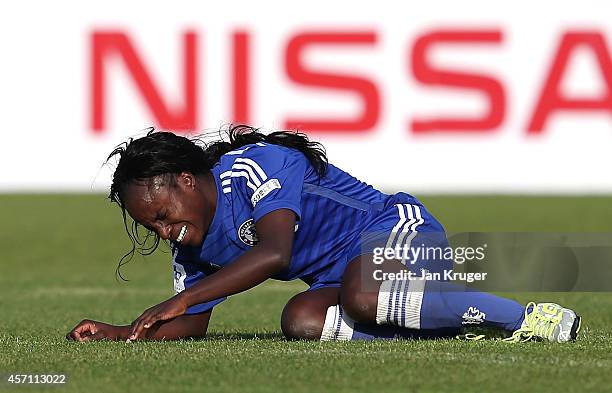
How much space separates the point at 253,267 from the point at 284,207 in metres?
0.31

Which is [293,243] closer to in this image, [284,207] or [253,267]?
[284,207]

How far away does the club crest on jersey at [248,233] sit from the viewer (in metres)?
6.38

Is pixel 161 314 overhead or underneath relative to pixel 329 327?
overhead

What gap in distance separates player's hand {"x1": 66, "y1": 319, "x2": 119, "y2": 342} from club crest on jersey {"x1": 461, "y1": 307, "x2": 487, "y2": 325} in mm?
1615

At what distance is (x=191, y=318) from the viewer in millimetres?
6707

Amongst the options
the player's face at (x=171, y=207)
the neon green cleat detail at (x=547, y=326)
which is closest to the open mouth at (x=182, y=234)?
the player's face at (x=171, y=207)

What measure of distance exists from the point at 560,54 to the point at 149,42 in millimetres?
5006

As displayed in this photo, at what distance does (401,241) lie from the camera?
21.3 feet

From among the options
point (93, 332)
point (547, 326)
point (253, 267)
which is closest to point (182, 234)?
point (253, 267)

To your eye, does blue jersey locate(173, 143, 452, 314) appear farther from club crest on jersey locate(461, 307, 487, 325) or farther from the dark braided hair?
club crest on jersey locate(461, 307, 487, 325)

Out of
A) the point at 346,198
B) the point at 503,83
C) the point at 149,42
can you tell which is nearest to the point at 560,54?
the point at 503,83

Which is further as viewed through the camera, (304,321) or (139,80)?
(139,80)

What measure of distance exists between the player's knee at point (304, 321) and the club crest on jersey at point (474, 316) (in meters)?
0.66

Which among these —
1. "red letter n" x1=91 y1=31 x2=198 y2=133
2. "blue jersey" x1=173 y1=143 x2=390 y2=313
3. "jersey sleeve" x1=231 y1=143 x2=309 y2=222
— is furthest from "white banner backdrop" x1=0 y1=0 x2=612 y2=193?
"jersey sleeve" x1=231 y1=143 x2=309 y2=222
